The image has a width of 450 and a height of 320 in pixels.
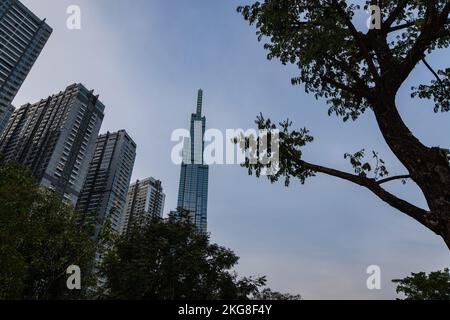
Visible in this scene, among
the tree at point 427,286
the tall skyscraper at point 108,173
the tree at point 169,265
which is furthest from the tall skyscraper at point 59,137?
the tree at point 427,286

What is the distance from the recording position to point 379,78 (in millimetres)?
6699

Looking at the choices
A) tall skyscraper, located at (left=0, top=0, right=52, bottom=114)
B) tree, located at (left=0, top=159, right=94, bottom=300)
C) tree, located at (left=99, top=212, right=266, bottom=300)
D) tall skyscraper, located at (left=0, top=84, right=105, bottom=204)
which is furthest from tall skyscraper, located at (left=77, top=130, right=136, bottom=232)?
tree, located at (left=99, top=212, right=266, bottom=300)

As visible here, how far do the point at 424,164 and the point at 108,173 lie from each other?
432 ft

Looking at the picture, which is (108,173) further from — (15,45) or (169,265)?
(169,265)

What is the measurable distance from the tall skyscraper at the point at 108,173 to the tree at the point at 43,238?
4162 inches

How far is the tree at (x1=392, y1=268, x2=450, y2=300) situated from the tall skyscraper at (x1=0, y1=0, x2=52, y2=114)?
128777mm

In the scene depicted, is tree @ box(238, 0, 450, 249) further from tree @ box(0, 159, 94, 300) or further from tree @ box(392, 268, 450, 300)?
tree @ box(392, 268, 450, 300)

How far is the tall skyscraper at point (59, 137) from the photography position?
104750 millimetres

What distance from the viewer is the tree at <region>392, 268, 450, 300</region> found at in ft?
94.0

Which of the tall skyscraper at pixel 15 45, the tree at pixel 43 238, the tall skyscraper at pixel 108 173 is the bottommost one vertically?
the tree at pixel 43 238

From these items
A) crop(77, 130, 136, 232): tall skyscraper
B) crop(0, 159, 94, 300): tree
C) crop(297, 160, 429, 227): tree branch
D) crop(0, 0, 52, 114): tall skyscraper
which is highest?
crop(0, 0, 52, 114): tall skyscraper

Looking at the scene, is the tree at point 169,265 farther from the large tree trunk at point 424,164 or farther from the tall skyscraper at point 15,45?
the tall skyscraper at point 15,45
